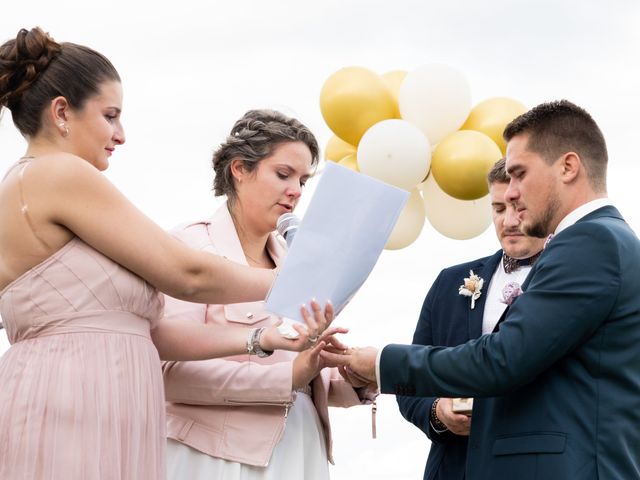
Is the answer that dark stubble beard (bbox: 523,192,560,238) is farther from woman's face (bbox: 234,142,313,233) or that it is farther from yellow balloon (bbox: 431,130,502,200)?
yellow balloon (bbox: 431,130,502,200)

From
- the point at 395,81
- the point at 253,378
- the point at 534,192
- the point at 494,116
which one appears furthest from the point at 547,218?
the point at 395,81

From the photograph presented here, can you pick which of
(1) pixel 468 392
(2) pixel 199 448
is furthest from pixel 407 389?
(2) pixel 199 448

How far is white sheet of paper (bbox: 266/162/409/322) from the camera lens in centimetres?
260

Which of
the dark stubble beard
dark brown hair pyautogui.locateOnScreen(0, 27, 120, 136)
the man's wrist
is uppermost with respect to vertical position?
dark brown hair pyautogui.locateOnScreen(0, 27, 120, 136)

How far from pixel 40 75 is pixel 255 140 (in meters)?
0.98

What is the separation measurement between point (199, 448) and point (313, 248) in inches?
33.4

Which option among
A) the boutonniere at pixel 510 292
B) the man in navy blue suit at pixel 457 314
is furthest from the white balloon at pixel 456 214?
the boutonniere at pixel 510 292

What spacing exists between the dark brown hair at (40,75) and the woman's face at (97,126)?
24mm

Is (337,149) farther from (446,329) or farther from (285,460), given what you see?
(285,460)

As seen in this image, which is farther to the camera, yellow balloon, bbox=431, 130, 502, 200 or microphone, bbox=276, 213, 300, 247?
yellow balloon, bbox=431, 130, 502, 200

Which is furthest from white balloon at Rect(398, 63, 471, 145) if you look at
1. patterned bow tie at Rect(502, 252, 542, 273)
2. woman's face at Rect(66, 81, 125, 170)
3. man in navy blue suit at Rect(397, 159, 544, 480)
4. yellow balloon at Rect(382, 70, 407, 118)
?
woman's face at Rect(66, 81, 125, 170)

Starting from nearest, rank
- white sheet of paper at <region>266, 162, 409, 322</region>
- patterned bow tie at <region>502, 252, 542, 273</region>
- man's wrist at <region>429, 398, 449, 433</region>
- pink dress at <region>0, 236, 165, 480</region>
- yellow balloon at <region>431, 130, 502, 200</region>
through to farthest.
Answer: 1. pink dress at <region>0, 236, 165, 480</region>
2. white sheet of paper at <region>266, 162, 409, 322</region>
3. man's wrist at <region>429, 398, 449, 433</region>
4. patterned bow tie at <region>502, 252, 542, 273</region>
5. yellow balloon at <region>431, 130, 502, 200</region>

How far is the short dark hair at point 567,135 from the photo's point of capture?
2.96m

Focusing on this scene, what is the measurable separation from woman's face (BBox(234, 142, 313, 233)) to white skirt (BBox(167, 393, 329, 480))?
2.17 ft
